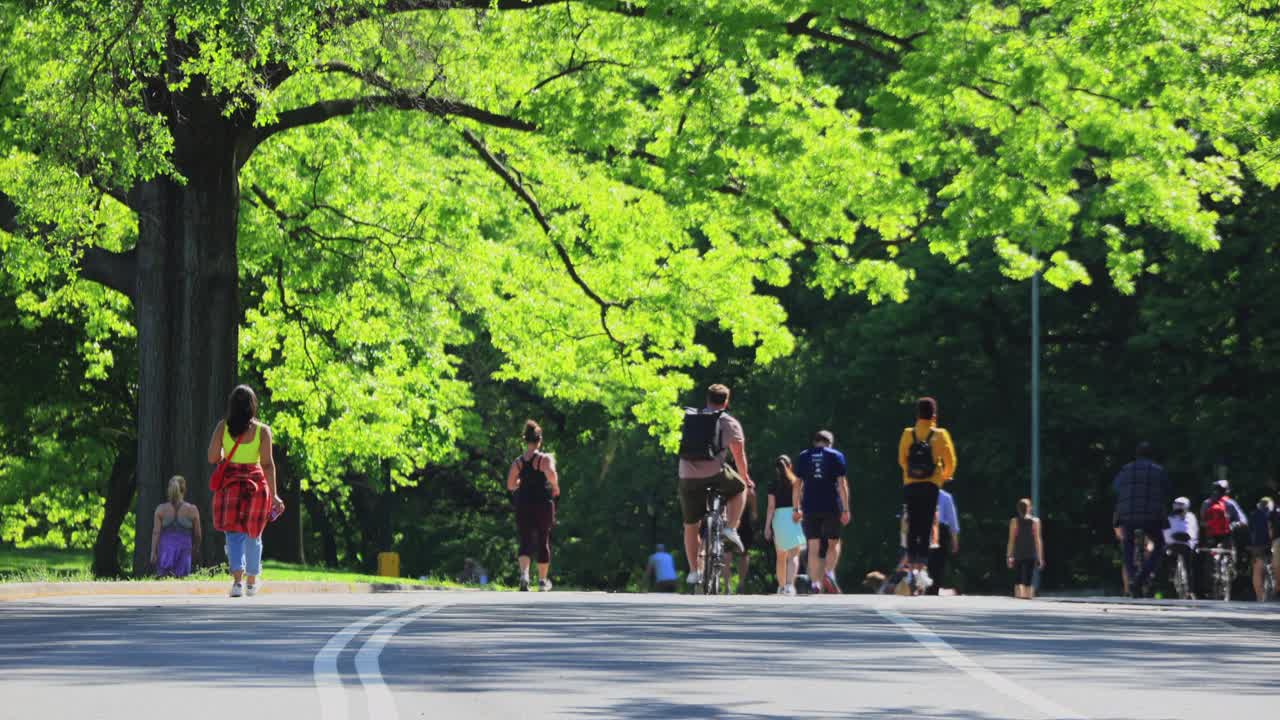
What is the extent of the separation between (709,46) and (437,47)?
3005 mm

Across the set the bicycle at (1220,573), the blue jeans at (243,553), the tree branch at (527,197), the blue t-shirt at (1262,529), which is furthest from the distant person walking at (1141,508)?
the blue jeans at (243,553)

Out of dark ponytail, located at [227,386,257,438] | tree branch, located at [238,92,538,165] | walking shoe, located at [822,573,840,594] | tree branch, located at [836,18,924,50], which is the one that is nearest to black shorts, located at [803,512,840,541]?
walking shoe, located at [822,573,840,594]

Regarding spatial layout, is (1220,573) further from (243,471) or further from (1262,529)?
(243,471)

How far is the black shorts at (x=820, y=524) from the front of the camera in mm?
24547

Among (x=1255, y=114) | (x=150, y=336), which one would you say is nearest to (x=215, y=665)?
(x=1255, y=114)

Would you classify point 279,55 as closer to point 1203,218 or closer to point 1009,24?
point 1009,24

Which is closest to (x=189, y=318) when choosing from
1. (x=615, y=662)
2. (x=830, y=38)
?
(x=830, y=38)

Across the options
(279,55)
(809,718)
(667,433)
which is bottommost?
(809,718)

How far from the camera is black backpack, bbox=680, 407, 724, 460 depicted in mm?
22234

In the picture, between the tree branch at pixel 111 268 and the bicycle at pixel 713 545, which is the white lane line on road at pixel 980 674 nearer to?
the bicycle at pixel 713 545

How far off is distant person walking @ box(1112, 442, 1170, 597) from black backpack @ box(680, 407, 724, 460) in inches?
310

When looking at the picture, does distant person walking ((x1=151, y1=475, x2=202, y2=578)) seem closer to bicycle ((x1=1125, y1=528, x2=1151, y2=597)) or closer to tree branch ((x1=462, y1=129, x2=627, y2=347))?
tree branch ((x1=462, y1=129, x2=627, y2=347))

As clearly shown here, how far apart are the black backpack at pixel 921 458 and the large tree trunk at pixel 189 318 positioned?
8364mm

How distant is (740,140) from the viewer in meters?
26.2
